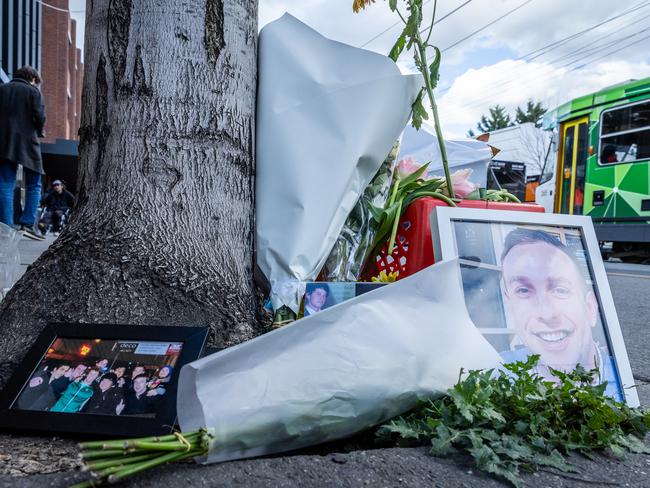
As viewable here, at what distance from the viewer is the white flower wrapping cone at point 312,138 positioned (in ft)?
6.66

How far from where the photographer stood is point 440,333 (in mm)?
1467

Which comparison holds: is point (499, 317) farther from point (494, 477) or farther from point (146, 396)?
point (146, 396)

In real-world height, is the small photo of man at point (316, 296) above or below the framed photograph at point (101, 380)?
above

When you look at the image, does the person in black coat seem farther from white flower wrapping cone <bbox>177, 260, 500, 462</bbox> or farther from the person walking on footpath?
white flower wrapping cone <bbox>177, 260, 500, 462</bbox>

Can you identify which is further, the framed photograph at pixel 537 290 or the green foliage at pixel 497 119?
the green foliage at pixel 497 119

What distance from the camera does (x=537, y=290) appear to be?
6.16ft

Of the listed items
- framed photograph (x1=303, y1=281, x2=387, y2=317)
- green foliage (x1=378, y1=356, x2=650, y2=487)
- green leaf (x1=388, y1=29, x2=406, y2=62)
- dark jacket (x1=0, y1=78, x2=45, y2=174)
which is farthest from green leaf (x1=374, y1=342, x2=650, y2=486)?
dark jacket (x1=0, y1=78, x2=45, y2=174)

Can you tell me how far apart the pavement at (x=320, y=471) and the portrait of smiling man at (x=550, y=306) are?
0.48 m

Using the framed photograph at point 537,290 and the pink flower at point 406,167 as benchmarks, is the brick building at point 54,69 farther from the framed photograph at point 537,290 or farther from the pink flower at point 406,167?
the framed photograph at point 537,290

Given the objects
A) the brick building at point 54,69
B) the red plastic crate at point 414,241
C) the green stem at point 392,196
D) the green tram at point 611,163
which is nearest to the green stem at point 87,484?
the red plastic crate at point 414,241

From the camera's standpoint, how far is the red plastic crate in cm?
214

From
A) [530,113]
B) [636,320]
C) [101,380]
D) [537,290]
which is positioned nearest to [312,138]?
[537,290]

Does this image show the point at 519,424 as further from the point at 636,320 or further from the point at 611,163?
the point at 611,163

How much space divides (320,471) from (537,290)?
110cm
